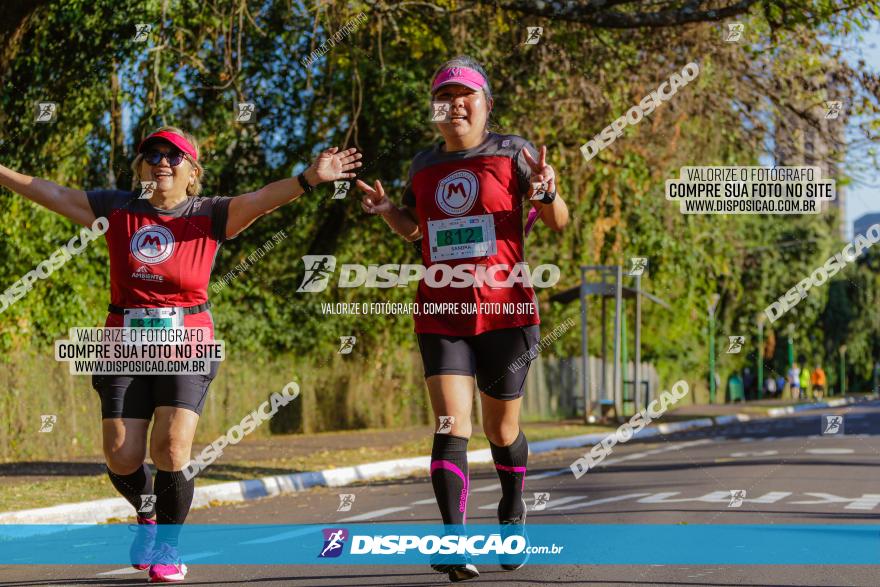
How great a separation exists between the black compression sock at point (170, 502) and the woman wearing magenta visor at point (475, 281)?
1.17 metres

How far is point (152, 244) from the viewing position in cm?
583

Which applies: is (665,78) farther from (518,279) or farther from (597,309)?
(597,309)

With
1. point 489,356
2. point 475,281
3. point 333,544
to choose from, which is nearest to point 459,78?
point 475,281

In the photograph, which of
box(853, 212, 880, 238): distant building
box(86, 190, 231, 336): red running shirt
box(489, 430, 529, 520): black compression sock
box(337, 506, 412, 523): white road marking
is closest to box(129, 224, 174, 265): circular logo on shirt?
box(86, 190, 231, 336): red running shirt

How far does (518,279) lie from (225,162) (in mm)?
16735

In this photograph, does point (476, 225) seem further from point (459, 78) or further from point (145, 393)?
point (145, 393)

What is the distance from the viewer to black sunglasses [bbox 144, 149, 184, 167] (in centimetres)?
594

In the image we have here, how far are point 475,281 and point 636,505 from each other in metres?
4.56

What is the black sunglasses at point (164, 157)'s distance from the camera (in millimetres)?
5938

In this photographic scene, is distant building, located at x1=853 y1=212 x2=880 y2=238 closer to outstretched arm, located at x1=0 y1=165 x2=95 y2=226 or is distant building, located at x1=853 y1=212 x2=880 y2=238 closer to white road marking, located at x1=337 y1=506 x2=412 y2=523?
white road marking, located at x1=337 y1=506 x2=412 y2=523

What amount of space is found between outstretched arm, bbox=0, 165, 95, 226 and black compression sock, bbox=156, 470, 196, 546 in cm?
122

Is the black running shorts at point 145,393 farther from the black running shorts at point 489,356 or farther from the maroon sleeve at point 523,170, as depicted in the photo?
the maroon sleeve at point 523,170

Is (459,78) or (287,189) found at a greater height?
(459,78)

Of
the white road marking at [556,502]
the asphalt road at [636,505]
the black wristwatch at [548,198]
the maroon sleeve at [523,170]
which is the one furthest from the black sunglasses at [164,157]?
the white road marking at [556,502]
